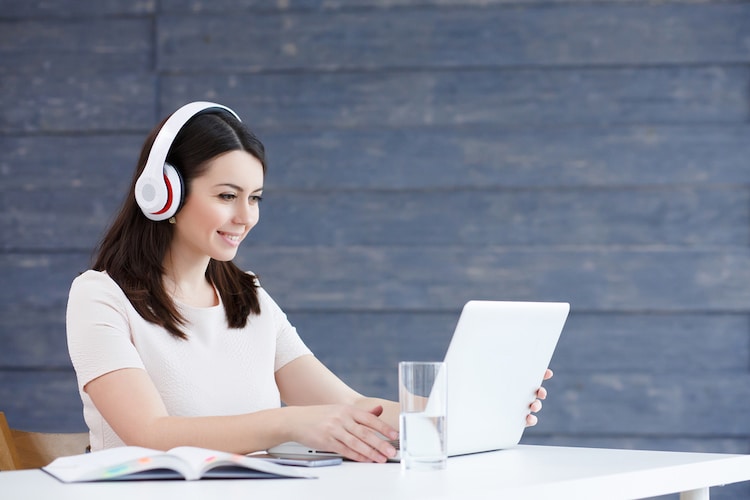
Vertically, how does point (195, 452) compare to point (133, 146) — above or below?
below

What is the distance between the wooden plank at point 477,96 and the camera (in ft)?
9.23

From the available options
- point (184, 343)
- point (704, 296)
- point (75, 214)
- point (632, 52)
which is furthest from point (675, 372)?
point (75, 214)

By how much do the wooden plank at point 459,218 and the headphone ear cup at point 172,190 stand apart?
1231 mm

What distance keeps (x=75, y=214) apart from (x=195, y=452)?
2.03 metres

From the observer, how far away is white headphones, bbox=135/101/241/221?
163cm

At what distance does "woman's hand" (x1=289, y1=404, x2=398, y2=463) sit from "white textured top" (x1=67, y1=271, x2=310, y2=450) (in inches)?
13.6

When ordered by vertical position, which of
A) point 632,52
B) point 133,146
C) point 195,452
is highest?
point 632,52

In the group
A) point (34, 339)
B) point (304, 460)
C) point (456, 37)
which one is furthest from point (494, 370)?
point (34, 339)

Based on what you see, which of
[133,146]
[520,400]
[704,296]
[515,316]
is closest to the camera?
[515,316]

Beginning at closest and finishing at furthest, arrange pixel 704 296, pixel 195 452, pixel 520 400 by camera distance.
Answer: pixel 195 452, pixel 520 400, pixel 704 296

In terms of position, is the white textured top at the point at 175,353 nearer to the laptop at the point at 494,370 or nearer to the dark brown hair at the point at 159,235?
the dark brown hair at the point at 159,235

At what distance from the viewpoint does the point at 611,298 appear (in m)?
2.79

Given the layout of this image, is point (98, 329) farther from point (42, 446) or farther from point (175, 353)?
point (42, 446)

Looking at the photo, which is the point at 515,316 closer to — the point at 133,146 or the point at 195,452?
the point at 195,452
